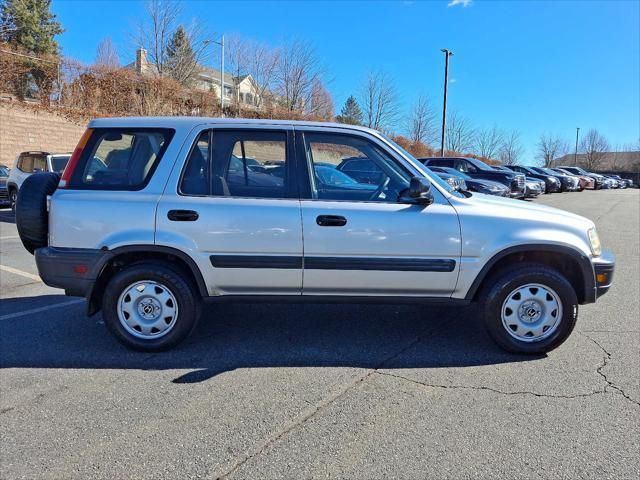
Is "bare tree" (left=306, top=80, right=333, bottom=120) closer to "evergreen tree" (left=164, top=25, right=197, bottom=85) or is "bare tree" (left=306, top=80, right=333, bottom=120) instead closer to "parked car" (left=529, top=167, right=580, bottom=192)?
"evergreen tree" (left=164, top=25, right=197, bottom=85)

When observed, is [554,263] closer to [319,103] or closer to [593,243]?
[593,243]

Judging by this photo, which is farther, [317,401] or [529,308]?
[529,308]

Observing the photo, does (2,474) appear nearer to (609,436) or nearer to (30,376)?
(30,376)

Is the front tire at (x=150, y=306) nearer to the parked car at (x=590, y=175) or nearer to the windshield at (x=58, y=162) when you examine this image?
the windshield at (x=58, y=162)

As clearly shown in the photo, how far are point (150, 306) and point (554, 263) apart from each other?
3481mm

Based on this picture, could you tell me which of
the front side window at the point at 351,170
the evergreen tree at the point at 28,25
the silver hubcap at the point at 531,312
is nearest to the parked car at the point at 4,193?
the front side window at the point at 351,170

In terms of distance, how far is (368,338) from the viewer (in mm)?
4180

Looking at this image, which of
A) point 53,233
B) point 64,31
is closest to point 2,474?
point 53,233

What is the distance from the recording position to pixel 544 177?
91.7ft

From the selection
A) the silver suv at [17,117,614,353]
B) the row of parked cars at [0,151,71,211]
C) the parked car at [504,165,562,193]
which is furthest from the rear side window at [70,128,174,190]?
the parked car at [504,165,562,193]

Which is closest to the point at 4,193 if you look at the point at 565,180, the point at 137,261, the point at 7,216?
the point at 7,216

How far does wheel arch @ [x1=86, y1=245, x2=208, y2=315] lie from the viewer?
3658mm

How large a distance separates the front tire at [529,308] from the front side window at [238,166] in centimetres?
191

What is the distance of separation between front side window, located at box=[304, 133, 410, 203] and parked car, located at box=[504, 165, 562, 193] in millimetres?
26969
